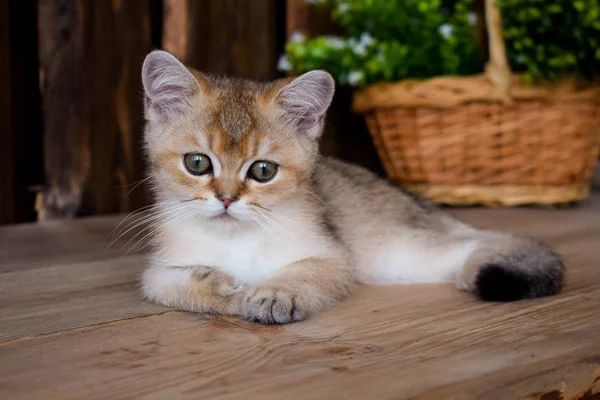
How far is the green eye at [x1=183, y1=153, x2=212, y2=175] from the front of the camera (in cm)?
185

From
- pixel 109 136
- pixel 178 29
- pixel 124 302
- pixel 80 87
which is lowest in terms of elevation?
pixel 124 302

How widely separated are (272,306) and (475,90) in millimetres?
1877

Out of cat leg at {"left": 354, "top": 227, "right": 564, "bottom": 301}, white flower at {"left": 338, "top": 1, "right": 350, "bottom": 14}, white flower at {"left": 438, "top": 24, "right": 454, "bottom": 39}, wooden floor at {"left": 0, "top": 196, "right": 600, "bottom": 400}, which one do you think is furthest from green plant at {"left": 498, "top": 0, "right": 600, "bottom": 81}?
wooden floor at {"left": 0, "top": 196, "right": 600, "bottom": 400}

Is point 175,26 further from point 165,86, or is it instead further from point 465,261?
point 465,261

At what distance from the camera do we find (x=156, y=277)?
194 cm

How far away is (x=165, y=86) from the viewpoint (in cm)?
195

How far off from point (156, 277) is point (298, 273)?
387mm

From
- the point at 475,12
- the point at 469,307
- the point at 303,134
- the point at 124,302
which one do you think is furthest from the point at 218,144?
the point at 475,12

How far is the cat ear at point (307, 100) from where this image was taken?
6.31 ft

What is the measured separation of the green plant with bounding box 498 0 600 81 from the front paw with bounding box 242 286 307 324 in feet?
6.23

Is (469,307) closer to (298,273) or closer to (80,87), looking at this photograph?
(298,273)

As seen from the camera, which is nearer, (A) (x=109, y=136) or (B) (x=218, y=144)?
(B) (x=218, y=144)

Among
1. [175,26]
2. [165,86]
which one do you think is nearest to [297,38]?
[175,26]

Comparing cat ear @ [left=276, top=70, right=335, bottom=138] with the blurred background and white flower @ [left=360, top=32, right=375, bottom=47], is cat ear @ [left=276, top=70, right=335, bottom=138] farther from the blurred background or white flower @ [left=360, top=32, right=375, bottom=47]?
white flower @ [left=360, top=32, right=375, bottom=47]
